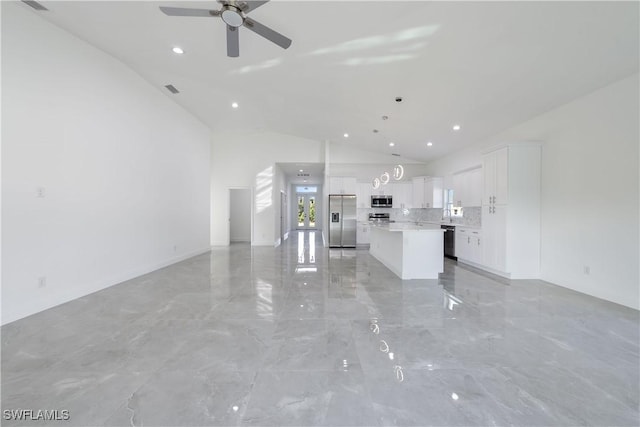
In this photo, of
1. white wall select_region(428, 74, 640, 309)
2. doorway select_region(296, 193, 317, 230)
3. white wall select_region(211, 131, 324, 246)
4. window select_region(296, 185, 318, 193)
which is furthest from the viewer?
doorway select_region(296, 193, 317, 230)

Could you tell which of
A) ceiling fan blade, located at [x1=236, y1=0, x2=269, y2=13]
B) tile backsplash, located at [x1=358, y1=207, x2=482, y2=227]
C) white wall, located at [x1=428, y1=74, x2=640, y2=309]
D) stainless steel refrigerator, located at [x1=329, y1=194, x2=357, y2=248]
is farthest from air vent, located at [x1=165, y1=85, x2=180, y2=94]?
white wall, located at [x1=428, y1=74, x2=640, y2=309]

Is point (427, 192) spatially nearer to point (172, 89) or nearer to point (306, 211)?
point (172, 89)

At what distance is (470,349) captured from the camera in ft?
6.95

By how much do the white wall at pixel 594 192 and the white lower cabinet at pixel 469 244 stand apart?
1042mm

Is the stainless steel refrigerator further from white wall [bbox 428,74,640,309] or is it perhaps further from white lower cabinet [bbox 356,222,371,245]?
white wall [bbox 428,74,640,309]

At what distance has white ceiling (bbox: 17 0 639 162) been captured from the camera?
2.51 meters

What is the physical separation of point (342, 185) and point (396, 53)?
537cm

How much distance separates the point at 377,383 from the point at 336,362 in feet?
1.16

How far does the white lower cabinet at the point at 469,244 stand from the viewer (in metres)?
5.20

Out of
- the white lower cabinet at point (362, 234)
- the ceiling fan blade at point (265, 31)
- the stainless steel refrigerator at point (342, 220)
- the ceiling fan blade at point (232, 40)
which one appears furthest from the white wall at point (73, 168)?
the white lower cabinet at point (362, 234)

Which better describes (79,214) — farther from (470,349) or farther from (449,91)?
(449,91)

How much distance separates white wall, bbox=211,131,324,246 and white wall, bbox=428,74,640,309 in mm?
5937

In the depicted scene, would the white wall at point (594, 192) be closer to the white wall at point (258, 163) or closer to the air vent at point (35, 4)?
the white wall at point (258, 163)

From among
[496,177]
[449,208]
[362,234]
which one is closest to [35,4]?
[496,177]
